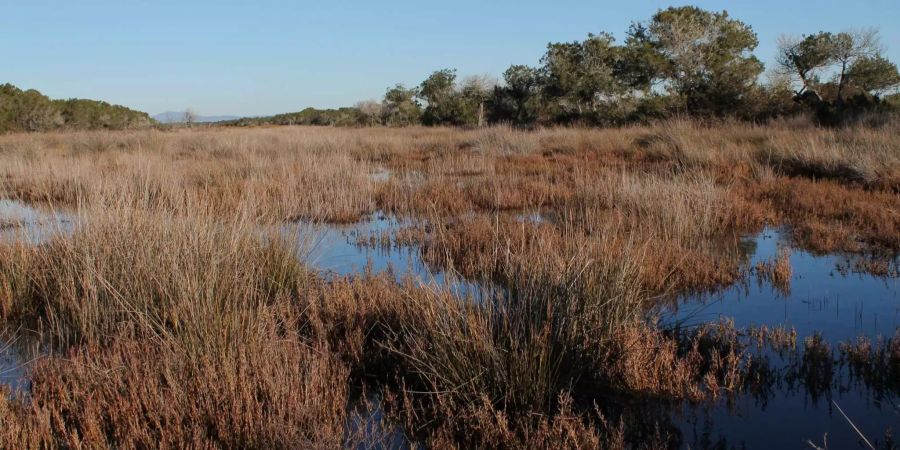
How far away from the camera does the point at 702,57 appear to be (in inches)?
1182

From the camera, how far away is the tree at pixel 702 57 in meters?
27.0

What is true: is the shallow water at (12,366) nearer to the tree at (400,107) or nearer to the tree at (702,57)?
the tree at (702,57)

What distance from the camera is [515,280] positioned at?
427cm

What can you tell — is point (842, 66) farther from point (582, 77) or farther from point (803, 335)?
point (803, 335)

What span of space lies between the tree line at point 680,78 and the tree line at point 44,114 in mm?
21921

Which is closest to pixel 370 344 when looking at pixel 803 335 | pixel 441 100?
pixel 803 335

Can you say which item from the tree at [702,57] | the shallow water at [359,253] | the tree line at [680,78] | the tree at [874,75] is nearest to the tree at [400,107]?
the tree line at [680,78]

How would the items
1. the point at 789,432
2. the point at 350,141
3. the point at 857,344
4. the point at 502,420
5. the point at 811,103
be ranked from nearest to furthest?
1. the point at 502,420
2. the point at 789,432
3. the point at 857,344
4. the point at 350,141
5. the point at 811,103

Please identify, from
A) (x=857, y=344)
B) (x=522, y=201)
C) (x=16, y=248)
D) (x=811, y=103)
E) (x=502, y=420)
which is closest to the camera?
(x=502, y=420)

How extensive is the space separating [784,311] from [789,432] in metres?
2.18

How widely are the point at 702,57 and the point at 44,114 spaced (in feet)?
112

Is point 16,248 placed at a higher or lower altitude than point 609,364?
higher

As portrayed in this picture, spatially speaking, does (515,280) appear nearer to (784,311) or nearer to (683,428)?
(683,428)

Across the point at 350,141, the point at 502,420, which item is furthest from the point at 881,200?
the point at 350,141
